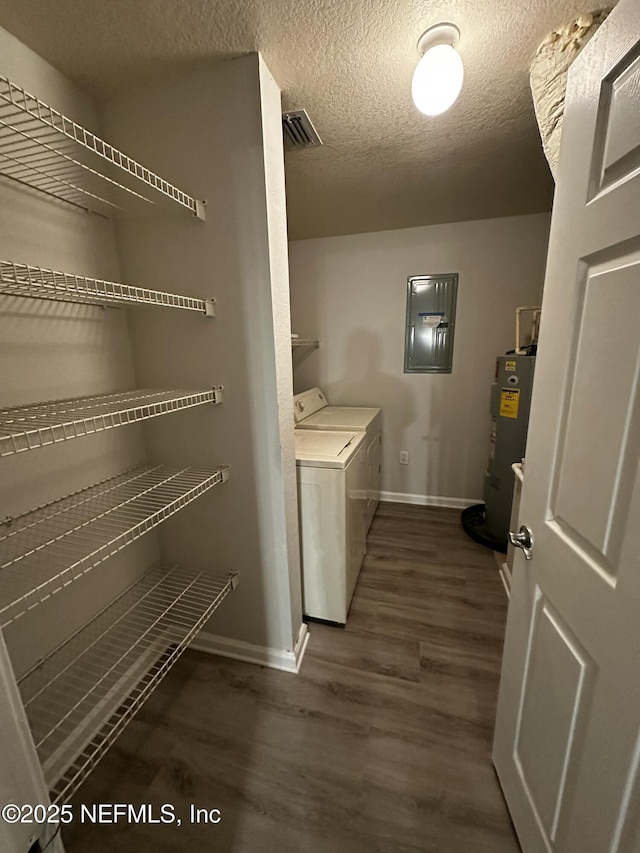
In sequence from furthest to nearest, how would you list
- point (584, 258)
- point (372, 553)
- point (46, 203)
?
point (372, 553) < point (46, 203) < point (584, 258)

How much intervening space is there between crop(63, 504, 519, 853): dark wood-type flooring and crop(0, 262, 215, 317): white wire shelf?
1.58 meters

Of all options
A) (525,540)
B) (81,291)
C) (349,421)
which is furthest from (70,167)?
(349,421)

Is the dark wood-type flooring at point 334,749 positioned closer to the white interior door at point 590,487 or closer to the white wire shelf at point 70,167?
the white interior door at point 590,487

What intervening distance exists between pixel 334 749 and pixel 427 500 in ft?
6.92

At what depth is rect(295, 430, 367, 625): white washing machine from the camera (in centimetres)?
162

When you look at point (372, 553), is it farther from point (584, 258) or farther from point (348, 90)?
point (348, 90)

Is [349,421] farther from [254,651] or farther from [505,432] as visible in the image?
[254,651]

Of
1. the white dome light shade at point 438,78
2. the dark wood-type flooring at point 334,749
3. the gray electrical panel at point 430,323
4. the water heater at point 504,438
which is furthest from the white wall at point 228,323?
the gray electrical panel at point 430,323

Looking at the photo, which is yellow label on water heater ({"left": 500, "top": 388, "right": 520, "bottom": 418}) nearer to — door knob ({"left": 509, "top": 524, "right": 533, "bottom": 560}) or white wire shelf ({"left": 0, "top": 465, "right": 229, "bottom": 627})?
door knob ({"left": 509, "top": 524, "right": 533, "bottom": 560})

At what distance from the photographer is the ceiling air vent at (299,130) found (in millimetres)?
1328

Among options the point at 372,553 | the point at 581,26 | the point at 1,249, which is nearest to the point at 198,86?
the point at 1,249

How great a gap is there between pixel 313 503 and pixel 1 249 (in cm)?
142

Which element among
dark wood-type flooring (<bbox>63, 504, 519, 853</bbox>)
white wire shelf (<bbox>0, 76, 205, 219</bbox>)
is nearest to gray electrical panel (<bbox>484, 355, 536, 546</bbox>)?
dark wood-type flooring (<bbox>63, 504, 519, 853</bbox>)

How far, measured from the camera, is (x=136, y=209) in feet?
4.10
